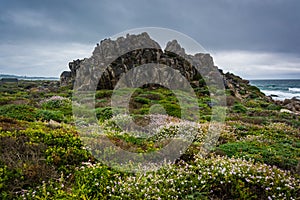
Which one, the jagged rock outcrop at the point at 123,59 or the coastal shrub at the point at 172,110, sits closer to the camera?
the coastal shrub at the point at 172,110

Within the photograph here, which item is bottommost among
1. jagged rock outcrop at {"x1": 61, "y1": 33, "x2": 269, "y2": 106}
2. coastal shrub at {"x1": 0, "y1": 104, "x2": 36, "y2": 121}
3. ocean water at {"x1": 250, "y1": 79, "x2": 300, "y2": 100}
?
ocean water at {"x1": 250, "y1": 79, "x2": 300, "y2": 100}

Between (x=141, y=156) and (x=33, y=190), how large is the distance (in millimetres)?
3212

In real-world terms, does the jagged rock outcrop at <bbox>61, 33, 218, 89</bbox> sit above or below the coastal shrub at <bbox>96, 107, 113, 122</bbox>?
above

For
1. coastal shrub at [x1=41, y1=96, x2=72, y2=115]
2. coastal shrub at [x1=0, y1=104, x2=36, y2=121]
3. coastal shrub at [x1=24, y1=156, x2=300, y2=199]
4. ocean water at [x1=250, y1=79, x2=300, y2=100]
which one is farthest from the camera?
ocean water at [x1=250, y1=79, x2=300, y2=100]

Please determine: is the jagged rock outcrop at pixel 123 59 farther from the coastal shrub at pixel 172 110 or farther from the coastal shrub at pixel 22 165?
the coastal shrub at pixel 22 165

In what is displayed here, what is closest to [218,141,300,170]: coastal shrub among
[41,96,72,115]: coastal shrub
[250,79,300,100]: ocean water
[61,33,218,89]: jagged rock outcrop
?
[41,96,72,115]: coastal shrub

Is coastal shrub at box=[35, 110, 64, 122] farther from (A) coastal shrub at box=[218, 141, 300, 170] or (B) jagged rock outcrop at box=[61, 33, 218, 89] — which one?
(B) jagged rock outcrop at box=[61, 33, 218, 89]

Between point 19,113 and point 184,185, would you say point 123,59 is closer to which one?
point 19,113

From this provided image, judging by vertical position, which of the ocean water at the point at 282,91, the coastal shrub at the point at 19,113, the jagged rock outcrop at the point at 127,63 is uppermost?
the jagged rock outcrop at the point at 127,63

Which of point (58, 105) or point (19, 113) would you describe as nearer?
point (19, 113)

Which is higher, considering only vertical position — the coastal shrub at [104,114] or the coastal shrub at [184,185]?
the coastal shrub at [104,114]

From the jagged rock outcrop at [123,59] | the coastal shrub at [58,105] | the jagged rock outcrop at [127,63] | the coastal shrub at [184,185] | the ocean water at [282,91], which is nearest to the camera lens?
the coastal shrub at [184,185]

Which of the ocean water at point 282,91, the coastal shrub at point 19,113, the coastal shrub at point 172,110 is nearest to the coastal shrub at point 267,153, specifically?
the coastal shrub at point 172,110

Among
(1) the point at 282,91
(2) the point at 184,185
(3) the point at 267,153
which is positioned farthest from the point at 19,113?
(1) the point at 282,91
